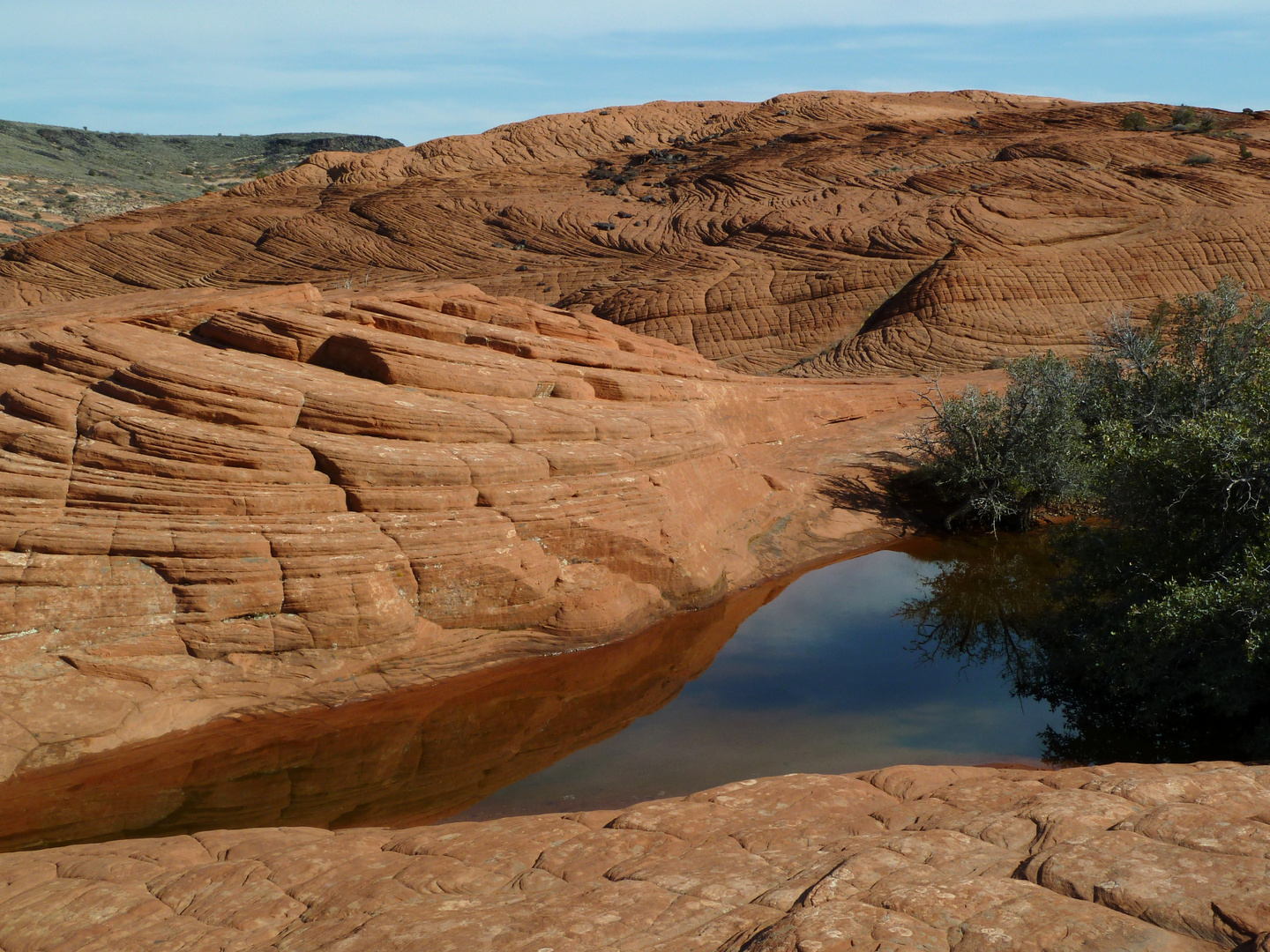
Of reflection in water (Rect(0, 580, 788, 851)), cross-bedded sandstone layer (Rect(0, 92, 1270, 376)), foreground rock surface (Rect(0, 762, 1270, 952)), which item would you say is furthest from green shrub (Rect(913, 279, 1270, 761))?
cross-bedded sandstone layer (Rect(0, 92, 1270, 376))

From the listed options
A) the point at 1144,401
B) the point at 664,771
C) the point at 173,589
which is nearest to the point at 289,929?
the point at 664,771

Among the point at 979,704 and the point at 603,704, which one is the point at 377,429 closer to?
the point at 603,704

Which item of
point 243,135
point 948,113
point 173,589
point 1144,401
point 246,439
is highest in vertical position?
point 243,135

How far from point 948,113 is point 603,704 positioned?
60843 mm

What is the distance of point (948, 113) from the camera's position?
63.0 m

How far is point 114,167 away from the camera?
92.8 m

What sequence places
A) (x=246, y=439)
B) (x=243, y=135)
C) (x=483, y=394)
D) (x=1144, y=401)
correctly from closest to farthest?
(x=246, y=439) < (x=483, y=394) < (x=1144, y=401) < (x=243, y=135)

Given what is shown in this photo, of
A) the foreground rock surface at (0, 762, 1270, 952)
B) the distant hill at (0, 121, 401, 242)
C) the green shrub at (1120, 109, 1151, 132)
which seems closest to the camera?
the foreground rock surface at (0, 762, 1270, 952)

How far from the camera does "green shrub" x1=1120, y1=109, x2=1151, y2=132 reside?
152ft

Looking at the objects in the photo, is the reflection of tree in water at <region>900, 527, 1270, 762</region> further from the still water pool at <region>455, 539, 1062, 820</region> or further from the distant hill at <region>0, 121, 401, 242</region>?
the distant hill at <region>0, 121, 401, 242</region>

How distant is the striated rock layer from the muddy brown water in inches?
17.1

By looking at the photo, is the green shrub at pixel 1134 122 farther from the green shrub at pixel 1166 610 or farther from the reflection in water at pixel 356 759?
the reflection in water at pixel 356 759

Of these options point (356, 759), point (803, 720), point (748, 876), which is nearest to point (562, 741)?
point (356, 759)

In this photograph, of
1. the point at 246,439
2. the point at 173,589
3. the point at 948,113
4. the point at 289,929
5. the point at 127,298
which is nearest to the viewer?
the point at 289,929
